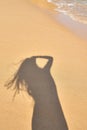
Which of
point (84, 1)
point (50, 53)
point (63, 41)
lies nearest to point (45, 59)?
point (50, 53)

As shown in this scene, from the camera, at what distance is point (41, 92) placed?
3955mm

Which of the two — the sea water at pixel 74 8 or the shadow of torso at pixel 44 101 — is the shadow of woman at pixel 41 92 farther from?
the sea water at pixel 74 8

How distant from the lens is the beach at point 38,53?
3.60 m

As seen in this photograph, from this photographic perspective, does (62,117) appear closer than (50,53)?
Yes

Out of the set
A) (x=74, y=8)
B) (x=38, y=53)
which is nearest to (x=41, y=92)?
(x=38, y=53)

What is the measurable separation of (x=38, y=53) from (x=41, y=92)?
3.83 ft

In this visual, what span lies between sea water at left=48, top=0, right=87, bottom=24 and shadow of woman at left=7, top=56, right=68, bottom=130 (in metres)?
3.16

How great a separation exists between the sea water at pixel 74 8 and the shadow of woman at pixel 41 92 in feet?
10.4

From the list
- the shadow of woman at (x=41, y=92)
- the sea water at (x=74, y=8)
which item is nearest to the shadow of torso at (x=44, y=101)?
the shadow of woman at (x=41, y=92)

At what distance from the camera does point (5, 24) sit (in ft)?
20.2

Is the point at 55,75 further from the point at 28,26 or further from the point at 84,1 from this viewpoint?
the point at 84,1

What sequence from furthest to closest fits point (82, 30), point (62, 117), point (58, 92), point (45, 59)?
point (82, 30)
point (45, 59)
point (58, 92)
point (62, 117)

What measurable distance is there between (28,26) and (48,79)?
2283mm

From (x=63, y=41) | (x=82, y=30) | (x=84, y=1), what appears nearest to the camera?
(x=63, y=41)
